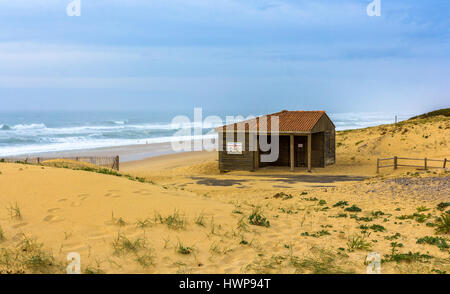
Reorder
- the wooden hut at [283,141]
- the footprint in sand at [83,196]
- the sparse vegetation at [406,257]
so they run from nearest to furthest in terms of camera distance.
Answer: the sparse vegetation at [406,257]
the footprint in sand at [83,196]
the wooden hut at [283,141]

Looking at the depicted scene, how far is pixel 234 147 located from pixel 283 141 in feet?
12.2

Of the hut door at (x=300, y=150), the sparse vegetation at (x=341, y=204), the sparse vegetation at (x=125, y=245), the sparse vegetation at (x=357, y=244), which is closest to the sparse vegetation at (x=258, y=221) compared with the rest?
the sparse vegetation at (x=357, y=244)

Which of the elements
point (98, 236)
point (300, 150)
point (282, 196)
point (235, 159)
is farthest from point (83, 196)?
point (300, 150)

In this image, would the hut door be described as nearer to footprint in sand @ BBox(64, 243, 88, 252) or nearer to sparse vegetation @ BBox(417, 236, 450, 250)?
sparse vegetation @ BBox(417, 236, 450, 250)

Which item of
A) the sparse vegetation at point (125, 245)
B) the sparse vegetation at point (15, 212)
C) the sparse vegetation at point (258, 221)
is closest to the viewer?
the sparse vegetation at point (125, 245)

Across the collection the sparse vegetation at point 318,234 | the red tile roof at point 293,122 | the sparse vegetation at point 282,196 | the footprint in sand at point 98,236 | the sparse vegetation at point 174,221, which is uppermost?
the red tile roof at point 293,122

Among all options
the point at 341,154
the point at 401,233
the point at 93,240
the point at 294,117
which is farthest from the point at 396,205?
the point at 341,154

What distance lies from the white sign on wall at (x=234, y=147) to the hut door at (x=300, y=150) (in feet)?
13.2

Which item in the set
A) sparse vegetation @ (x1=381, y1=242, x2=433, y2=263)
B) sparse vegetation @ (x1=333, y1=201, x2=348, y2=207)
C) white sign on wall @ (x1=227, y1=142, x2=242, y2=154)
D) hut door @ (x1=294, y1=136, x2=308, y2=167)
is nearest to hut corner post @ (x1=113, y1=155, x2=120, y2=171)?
white sign on wall @ (x1=227, y1=142, x2=242, y2=154)

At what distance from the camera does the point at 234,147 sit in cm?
2523

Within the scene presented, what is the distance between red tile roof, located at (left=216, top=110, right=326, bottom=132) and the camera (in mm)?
24284

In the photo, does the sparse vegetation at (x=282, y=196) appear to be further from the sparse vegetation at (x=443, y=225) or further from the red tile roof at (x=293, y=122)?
the red tile roof at (x=293, y=122)

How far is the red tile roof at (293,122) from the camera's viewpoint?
79.7ft
